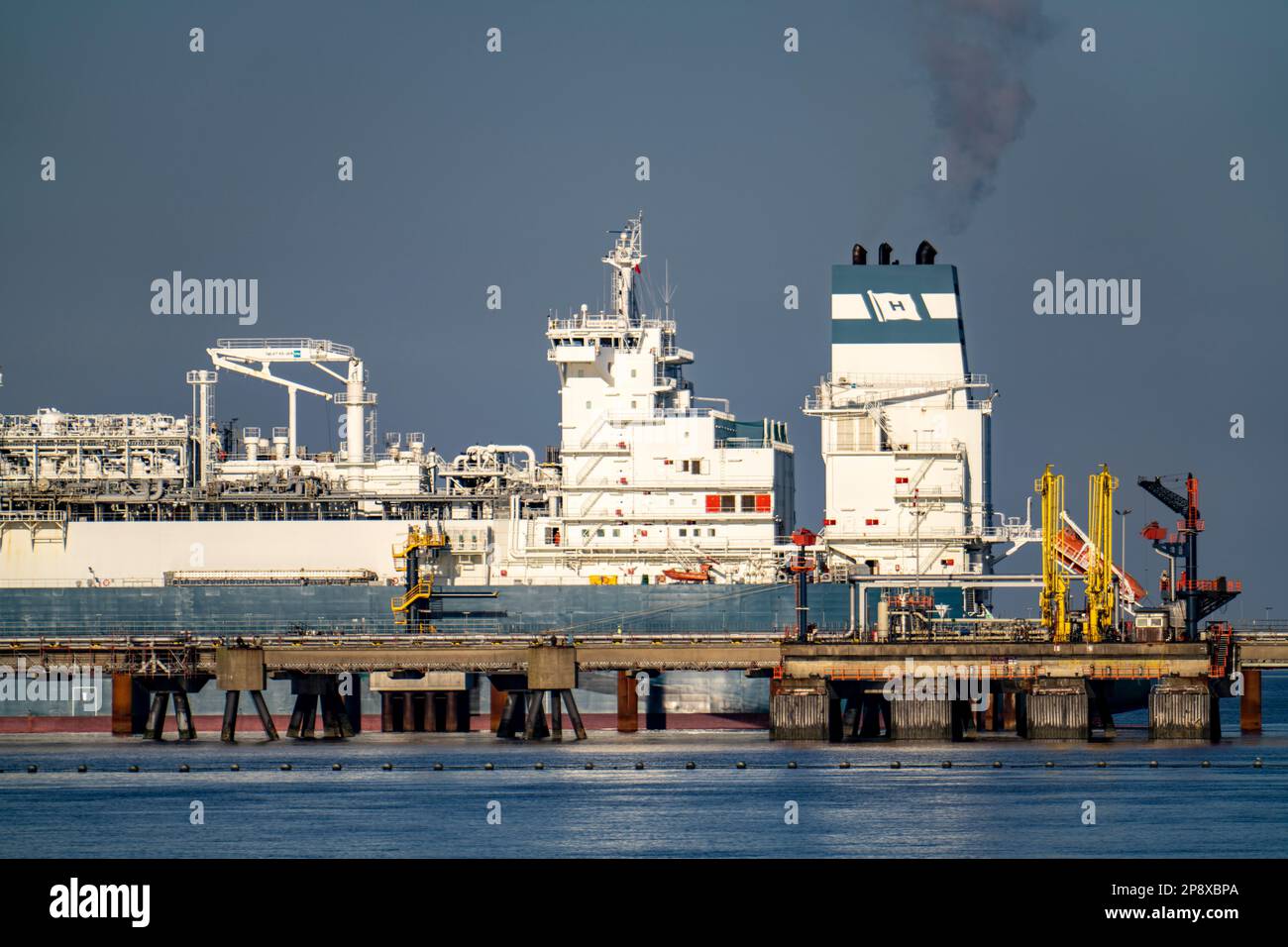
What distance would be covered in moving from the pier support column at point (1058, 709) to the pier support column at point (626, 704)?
13.4 meters

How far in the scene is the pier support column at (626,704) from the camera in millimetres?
74125

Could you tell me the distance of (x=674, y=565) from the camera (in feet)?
259

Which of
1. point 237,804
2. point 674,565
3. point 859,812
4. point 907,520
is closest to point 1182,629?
point 907,520

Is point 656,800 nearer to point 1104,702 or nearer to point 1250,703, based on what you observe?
point 1104,702

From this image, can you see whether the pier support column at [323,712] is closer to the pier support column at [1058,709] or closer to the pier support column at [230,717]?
the pier support column at [230,717]

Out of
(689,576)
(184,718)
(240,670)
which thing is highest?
(689,576)

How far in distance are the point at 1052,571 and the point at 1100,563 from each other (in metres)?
1.57

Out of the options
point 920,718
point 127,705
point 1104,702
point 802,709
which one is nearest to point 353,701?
point 127,705

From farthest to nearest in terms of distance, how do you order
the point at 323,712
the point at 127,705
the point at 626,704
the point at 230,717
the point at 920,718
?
1. the point at 127,705
2. the point at 323,712
3. the point at 626,704
4. the point at 230,717
5. the point at 920,718

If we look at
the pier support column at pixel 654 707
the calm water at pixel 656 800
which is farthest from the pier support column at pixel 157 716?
the pier support column at pixel 654 707

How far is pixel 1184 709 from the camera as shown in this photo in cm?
6788

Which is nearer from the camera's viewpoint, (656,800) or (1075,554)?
(656,800)

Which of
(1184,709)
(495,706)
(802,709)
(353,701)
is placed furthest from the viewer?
(495,706)

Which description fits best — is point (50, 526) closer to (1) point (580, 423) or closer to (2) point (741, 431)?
(1) point (580, 423)
